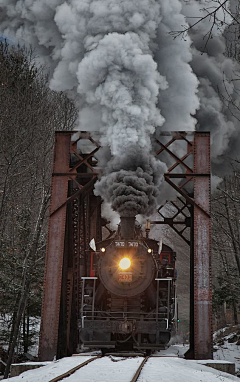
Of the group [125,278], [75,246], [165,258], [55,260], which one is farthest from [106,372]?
[75,246]

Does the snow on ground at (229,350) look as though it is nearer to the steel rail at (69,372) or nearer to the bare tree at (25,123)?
the steel rail at (69,372)

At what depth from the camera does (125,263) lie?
35.0ft

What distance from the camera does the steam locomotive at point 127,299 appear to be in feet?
34.8

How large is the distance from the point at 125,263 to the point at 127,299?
1028mm

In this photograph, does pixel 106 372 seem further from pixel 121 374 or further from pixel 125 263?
pixel 125 263

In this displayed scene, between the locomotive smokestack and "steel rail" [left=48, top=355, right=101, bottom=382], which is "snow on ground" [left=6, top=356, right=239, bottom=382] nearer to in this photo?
"steel rail" [left=48, top=355, right=101, bottom=382]

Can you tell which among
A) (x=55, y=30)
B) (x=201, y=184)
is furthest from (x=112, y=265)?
(x=55, y=30)

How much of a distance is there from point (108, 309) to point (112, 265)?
1.28 meters

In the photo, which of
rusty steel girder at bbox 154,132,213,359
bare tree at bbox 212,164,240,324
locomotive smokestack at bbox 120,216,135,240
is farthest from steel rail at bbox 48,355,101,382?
bare tree at bbox 212,164,240,324

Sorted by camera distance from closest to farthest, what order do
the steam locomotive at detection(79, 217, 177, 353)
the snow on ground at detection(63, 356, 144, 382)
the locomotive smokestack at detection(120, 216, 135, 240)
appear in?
1. the snow on ground at detection(63, 356, 144, 382)
2. the steam locomotive at detection(79, 217, 177, 353)
3. the locomotive smokestack at detection(120, 216, 135, 240)

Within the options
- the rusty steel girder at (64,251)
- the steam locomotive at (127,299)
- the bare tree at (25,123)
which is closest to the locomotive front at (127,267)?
the steam locomotive at (127,299)

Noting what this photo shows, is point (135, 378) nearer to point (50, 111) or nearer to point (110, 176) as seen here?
point (110, 176)

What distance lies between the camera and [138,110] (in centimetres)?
1204

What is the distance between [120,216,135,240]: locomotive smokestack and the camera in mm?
10859
